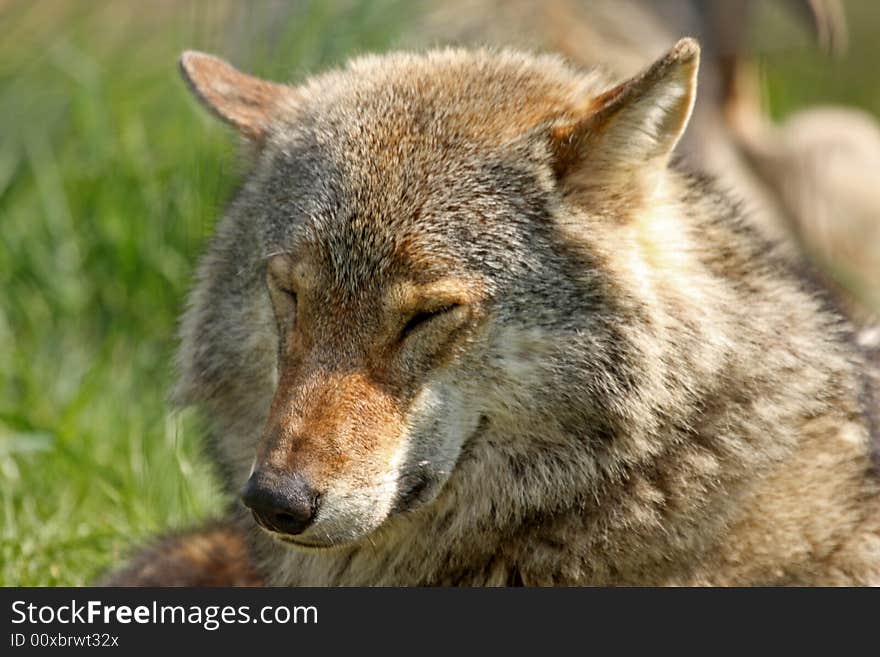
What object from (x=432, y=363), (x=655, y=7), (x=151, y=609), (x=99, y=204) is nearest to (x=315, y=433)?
(x=432, y=363)

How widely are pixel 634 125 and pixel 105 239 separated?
3.45m

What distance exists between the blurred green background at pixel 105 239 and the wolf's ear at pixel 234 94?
31cm

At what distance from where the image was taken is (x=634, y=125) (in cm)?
380

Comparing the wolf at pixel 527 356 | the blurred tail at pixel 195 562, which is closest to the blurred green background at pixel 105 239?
the blurred tail at pixel 195 562

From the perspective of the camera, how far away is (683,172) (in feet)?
14.0

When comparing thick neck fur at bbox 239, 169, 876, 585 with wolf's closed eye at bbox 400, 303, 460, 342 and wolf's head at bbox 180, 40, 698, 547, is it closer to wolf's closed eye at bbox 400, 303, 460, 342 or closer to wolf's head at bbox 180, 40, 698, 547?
wolf's head at bbox 180, 40, 698, 547

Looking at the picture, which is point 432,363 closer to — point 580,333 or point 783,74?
point 580,333

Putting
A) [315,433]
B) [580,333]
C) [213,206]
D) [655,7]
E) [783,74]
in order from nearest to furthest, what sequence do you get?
1. [315,433]
2. [580,333]
3. [213,206]
4. [655,7]
5. [783,74]

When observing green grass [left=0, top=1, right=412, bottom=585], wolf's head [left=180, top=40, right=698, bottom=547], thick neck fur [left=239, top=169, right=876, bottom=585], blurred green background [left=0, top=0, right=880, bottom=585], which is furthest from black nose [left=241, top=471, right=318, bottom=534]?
green grass [left=0, top=1, right=412, bottom=585]

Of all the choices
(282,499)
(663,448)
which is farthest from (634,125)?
(282,499)

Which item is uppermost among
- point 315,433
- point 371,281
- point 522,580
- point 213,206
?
point 371,281

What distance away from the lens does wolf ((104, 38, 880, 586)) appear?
146 inches

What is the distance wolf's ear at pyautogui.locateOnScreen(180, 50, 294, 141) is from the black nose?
4.08 feet

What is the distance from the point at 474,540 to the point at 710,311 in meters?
0.89
